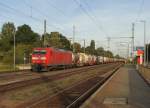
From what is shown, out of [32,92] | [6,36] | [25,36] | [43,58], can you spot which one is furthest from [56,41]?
[32,92]

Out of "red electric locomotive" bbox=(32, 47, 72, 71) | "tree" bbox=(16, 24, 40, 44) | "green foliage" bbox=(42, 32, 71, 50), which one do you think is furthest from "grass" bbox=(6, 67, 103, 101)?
A: "tree" bbox=(16, 24, 40, 44)

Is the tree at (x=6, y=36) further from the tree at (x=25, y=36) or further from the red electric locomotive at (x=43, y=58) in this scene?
the red electric locomotive at (x=43, y=58)

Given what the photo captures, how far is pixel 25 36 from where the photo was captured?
139 meters

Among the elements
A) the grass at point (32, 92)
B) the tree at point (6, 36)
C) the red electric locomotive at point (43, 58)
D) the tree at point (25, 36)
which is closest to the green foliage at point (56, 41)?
the tree at point (25, 36)

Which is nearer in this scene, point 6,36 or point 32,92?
point 32,92

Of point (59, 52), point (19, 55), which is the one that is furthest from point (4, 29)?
point (59, 52)

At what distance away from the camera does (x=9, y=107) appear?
14734 mm

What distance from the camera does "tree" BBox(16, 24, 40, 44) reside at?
138 m

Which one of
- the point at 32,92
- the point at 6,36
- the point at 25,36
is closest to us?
the point at 32,92

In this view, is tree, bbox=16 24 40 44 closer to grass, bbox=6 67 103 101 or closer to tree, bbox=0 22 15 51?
tree, bbox=0 22 15 51

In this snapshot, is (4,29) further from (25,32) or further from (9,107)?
(9,107)

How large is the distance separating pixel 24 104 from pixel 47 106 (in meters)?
1.38

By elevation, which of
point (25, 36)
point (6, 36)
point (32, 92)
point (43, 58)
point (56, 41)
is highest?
point (6, 36)

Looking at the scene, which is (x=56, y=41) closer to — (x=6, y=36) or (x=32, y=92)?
(x=6, y=36)
